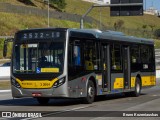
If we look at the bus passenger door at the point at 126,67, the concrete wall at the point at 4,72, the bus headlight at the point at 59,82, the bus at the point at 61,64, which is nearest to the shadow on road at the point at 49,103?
the bus at the point at 61,64

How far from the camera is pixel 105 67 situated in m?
23.2

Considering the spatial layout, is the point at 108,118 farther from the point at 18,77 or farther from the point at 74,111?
the point at 18,77

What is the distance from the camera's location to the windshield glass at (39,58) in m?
20.0

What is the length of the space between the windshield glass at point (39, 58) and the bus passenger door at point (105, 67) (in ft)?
11.2

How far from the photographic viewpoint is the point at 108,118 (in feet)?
50.6

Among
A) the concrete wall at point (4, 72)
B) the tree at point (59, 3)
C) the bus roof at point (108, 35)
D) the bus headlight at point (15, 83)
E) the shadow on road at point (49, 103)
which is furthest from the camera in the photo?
the tree at point (59, 3)

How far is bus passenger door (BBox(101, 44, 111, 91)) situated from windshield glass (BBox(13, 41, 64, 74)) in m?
3.40

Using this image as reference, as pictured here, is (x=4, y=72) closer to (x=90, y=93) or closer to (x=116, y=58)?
(x=116, y=58)

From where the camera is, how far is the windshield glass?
20.0m

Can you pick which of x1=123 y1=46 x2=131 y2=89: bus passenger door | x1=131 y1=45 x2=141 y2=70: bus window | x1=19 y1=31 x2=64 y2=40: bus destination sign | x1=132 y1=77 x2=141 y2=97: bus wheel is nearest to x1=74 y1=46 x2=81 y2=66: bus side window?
x1=19 y1=31 x2=64 y2=40: bus destination sign

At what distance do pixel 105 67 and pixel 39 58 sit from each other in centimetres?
400

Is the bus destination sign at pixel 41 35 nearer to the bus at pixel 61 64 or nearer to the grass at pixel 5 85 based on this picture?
the bus at pixel 61 64

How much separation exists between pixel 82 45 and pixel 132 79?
230 inches

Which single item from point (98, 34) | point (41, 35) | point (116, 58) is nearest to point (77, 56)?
point (41, 35)
